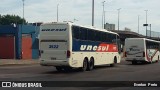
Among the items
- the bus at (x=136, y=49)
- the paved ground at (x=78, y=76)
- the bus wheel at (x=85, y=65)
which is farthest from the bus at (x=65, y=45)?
the bus at (x=136, y=49)

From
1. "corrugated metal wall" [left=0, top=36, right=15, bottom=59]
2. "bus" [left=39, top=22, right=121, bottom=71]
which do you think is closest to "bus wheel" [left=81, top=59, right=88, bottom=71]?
"bus" [left=39, top=22, right=121, bottom=71]

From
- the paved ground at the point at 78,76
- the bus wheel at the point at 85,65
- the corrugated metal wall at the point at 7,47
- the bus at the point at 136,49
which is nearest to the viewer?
the paved ground at the point at 78,76

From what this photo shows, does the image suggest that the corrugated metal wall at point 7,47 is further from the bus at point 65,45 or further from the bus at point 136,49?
the bus at point 65,45

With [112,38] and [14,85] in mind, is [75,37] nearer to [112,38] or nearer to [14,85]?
[112,38]

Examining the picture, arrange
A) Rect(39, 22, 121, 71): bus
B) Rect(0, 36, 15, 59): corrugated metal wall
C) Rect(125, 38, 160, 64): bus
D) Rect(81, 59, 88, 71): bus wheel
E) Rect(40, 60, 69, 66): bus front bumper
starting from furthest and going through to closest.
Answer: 1. Rect(0, 36, 15, 59): corrugated metal wall
2. Rect(125, 38, 160, 64): bus
3. Rect(81, 59, 88, 71): bus wheel
4. Rect(39, 22, 121, 71): bus
5. Rect(40, 60, 69, 66): bus front bumper

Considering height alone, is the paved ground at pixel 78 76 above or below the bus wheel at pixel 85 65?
below

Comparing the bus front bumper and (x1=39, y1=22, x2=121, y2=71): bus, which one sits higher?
(x1=39, y1=22, x2=121, y2=71): bus

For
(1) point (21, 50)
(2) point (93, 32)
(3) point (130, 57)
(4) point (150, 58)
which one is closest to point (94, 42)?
(2) point (93, 32)

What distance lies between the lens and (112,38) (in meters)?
36.6

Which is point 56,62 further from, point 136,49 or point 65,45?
point 136,49

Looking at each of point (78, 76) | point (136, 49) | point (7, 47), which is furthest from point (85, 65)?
point (7, 47)

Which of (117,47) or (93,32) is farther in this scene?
(117,47)

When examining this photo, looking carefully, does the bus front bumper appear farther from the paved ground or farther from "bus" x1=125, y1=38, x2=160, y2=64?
"bus" x1=125, y1=38, x2=160, y2=64

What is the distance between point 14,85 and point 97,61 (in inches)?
657
